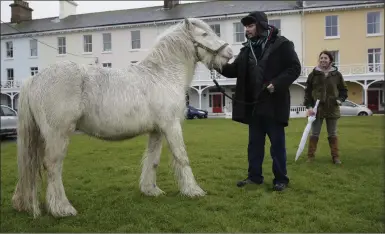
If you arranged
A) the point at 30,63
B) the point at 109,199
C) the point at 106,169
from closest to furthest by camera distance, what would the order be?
1. the point at 109,199
2. the point at 106,169
3. the point at 30,63

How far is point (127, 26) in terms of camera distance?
1346 inches

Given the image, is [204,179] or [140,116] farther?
[204,179]

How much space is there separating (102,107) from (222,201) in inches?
69.7

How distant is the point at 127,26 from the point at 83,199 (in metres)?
31.9

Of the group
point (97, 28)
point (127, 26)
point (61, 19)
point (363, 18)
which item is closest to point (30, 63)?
point (61, 19)

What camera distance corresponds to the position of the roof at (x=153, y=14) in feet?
107

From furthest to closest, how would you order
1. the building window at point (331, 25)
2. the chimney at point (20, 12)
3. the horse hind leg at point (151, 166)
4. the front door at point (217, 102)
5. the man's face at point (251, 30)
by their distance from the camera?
the chimney at point (20, 12), the front door at point (217, 102), the building window at point (331, 25), the man's face at point (251, 30), the horse hind leg at point (151, 166)

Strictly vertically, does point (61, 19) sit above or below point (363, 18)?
above

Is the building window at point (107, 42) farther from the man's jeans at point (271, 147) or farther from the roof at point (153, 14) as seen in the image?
the man's jeans at point (271, 147)

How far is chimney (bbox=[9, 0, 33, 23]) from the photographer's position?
39.3m

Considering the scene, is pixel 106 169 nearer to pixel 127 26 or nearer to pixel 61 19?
pixel 127 26

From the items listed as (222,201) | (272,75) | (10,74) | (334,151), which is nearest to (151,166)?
(222,201)

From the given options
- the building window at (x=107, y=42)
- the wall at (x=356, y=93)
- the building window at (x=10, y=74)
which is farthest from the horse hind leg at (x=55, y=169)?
the building window at (x=10, y=74)

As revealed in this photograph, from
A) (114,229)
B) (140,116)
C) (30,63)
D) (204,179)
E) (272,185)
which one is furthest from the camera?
(30,63)
